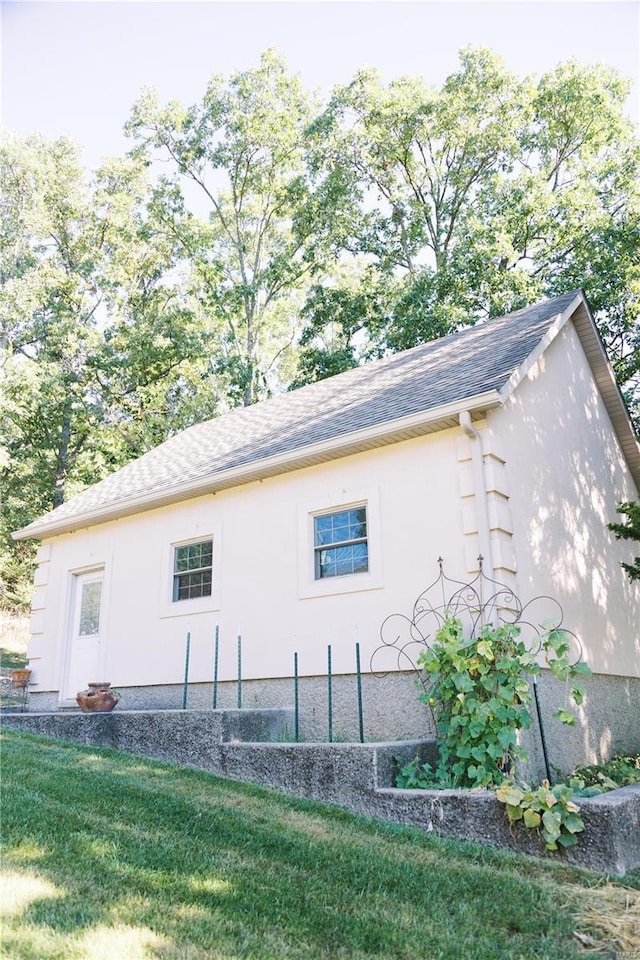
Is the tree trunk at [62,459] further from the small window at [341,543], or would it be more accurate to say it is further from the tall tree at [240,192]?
the small window at [341,543]

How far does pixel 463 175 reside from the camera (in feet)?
76.4

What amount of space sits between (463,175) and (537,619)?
64.1 ft

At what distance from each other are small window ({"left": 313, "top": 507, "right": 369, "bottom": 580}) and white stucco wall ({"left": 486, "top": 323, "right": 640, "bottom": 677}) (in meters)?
1.77

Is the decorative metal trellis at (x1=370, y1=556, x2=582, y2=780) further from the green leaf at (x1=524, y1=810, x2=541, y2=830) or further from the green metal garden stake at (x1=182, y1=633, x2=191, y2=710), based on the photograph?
the green metal garden stake at (x1=182, y1=633, x2=191, y2=710)

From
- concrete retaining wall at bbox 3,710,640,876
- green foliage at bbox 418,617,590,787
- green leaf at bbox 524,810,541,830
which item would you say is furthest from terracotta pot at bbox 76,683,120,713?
green leaf at bbox 524,810,541,830

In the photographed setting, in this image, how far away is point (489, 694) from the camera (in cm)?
644

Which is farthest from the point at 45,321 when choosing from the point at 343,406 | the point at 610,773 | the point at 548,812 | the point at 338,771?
the point at 548,812

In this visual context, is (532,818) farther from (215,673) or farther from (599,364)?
(599,364)

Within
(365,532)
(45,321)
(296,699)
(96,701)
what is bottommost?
(296,699)

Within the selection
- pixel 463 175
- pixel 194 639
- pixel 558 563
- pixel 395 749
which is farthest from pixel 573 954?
pixel 463 175

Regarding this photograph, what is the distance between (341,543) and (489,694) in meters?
2.71

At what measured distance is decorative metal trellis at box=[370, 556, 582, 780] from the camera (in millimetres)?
6988

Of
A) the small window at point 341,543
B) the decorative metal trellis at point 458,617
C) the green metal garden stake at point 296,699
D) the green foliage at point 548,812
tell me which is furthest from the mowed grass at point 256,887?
the small window at point 341,543

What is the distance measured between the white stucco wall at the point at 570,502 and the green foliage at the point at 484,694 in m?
1.20
